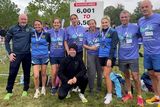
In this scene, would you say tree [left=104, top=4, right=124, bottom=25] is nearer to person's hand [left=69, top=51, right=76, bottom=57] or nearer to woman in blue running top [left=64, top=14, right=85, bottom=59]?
woman in blue running top [left=64, top=14, right=85, bottom=59]

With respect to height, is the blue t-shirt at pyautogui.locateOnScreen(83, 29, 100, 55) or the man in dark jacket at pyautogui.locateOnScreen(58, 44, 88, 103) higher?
the blue t-shirt at pyautogui.locateOnScreen(83, 29, 100, 55)

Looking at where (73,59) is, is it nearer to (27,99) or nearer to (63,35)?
(63,35)

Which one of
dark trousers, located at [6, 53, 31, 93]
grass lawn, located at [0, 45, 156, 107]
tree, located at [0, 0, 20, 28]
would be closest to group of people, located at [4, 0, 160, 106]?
dark trousers, located at [6, 53, 31, 93]

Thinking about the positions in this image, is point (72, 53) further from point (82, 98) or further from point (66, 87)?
point (82, 98)

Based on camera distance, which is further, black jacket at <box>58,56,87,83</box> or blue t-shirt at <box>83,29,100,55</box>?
blue t-shirt at <box>83,29,100,55</box>

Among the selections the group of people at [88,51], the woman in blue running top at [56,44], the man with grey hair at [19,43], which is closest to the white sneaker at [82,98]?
the group of people at [88,51]

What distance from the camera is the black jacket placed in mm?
8062

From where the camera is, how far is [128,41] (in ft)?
25.5

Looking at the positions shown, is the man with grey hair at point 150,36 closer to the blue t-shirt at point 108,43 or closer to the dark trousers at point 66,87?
the blue t-shirt at point 108,43

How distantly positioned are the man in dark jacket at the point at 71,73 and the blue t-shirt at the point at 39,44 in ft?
2.20

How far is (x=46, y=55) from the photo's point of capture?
335 inches

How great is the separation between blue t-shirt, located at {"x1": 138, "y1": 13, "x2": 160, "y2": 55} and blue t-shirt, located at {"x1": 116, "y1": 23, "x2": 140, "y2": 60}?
40 centimetres

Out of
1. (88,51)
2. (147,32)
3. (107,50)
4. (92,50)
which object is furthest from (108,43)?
(147,32)

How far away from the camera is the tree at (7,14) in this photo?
179 ft
